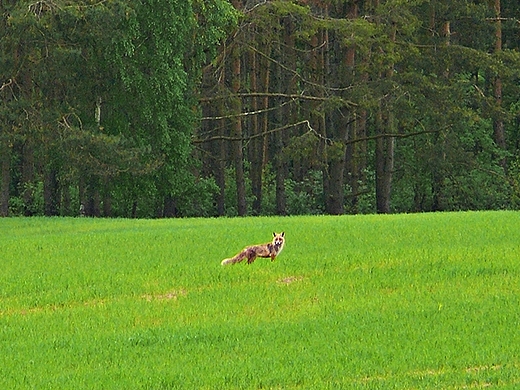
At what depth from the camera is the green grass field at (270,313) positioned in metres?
12.5

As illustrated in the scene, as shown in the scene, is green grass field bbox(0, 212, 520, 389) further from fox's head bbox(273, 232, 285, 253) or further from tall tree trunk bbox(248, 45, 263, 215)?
tall tree trunk bbox(248, 45, 263, 215)

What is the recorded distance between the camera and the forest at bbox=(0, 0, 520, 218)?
4041cm

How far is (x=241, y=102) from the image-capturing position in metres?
53.0

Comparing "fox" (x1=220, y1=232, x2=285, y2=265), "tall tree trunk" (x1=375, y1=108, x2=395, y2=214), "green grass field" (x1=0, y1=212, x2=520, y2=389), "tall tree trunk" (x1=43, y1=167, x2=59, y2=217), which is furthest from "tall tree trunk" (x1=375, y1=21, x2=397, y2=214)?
"fox" (x1=220, y1=232, x2=285, y2=265)

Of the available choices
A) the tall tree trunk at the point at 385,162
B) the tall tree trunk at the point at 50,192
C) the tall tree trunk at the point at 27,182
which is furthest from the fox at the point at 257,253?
the tall tree trunk at the point at 27,182

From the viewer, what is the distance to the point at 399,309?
52.5 feet

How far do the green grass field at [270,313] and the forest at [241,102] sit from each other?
15115 mm

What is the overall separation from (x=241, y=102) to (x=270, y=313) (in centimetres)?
3727

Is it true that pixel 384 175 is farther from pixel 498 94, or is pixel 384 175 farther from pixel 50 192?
pixel 50 192

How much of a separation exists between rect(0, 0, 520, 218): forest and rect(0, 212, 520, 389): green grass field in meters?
15.1

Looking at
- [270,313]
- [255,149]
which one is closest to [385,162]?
[255,149]

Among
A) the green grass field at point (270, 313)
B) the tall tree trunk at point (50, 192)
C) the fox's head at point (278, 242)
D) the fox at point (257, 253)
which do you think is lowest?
the green grass field at point (270, 313)

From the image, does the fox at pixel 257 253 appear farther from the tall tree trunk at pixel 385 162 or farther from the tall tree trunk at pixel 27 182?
the tall tree trunk at pixel 27 182

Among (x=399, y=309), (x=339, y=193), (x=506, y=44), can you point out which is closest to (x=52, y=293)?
(x=399, y=309)
